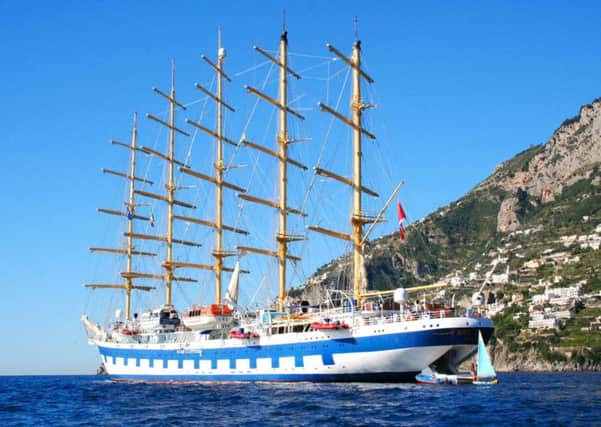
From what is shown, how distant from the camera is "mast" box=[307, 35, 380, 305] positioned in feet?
185

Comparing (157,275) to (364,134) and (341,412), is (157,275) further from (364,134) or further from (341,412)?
(341,412)

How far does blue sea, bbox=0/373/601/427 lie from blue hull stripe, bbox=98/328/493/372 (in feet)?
8.15

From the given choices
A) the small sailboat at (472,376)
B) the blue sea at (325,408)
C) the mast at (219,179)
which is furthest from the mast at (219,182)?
the small sailboat at (472,376)

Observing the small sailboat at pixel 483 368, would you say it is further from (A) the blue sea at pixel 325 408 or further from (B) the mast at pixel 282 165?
(B) the mast at pixel 282 165

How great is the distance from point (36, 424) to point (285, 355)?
844 inches

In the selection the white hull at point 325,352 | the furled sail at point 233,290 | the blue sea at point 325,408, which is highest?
the furled sail at point 233,290

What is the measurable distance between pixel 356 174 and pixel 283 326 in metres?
13.3

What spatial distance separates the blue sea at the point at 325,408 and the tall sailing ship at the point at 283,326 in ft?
7.68

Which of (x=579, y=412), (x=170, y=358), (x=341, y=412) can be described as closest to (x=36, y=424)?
(x=341, y=412)

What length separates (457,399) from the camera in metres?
36.3

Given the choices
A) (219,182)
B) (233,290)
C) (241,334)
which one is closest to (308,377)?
(241,334)

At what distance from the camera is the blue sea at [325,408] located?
98.3 ft

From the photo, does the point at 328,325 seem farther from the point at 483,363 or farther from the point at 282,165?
the point at 282,165

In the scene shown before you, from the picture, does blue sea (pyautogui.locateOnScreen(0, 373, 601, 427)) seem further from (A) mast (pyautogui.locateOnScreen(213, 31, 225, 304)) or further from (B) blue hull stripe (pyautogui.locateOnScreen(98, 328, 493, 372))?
(A) mast (pyautogui.locateOnScreen(213, 31, 225, 304))
